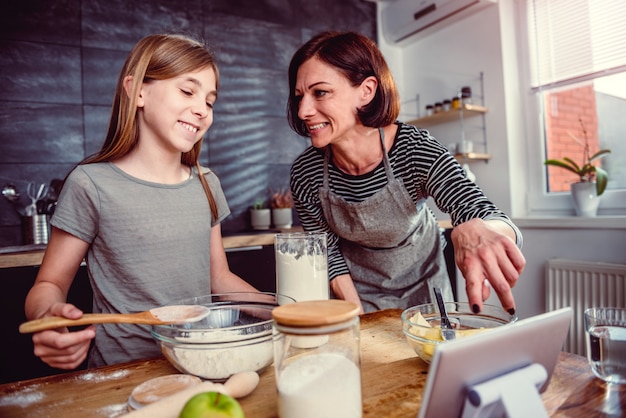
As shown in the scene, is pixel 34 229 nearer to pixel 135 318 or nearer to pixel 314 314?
pixel 135 318

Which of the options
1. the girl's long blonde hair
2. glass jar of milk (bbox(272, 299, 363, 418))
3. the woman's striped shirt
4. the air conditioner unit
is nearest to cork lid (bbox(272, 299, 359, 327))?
glass jar of milk (bbox(272, 299, 363, 418))

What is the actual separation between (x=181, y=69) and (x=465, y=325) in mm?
854

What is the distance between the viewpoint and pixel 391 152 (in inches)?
51.1

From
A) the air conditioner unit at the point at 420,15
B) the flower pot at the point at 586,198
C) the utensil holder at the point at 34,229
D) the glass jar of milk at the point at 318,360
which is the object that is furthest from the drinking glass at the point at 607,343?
the air conditioner unit at the point at 420,15

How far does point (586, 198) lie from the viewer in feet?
7.78

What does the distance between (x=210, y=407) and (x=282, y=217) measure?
2.44 meters

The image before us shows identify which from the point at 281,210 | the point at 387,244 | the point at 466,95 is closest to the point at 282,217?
the point at 281,210

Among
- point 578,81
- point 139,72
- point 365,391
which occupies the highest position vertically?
point 578,81

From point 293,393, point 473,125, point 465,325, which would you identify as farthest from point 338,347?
point 473,125

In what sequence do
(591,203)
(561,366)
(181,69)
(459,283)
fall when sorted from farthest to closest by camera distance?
1. (459,283)
2. (591,203)
3. (181,69)
4. (561,366)

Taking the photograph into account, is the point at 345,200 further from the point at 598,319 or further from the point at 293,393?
the point at 293,393

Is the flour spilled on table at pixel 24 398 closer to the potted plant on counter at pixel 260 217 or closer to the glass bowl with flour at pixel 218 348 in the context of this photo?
the glass bowl with flour at pixel 218 348

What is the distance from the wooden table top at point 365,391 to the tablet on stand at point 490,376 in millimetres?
103

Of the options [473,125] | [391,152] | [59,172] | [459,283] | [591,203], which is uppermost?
[473,125]
